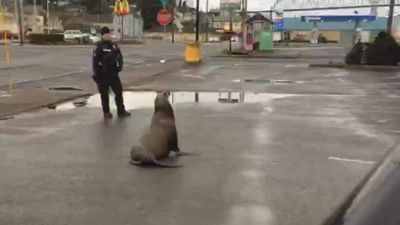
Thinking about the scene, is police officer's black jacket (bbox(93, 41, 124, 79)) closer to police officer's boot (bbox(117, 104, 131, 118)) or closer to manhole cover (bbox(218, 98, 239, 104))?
police officer's boot (bbox(117, 104, 131, 118))

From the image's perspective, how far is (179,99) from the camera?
49.8 feet

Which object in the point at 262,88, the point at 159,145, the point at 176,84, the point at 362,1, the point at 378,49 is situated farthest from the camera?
the point at 362,1

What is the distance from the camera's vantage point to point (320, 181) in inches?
270

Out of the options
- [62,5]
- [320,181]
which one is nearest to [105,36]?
[320,181]

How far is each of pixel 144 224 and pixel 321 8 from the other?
43.1m

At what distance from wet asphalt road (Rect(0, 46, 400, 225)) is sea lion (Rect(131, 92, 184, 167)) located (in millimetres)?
187

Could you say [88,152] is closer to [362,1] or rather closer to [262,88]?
[262,88]

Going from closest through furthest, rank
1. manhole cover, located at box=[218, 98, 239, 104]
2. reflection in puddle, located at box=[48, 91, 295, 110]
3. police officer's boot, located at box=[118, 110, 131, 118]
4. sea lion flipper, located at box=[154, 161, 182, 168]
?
sea lion flipper, located at box=[154, 161, 182, 168], police officer's boot, located at box=[118, 110, 131, 118], reflection in puddle, located at box=[48, 91, 295, 110], manhole cover, located at box=[218, 98, 239, 104]

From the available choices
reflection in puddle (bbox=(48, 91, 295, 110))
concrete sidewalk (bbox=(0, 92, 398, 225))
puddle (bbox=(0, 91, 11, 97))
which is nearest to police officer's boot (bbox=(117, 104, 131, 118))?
concrete sidewalk (bbox=(0, 92, 398, 225))

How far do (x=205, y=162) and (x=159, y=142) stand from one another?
0.64 meters

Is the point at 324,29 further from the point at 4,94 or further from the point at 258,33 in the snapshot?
the point at 4,94

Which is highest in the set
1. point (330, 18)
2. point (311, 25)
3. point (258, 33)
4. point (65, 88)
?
point (330, 18)

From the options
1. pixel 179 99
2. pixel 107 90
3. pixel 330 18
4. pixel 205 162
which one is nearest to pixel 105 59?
pixel 107 90

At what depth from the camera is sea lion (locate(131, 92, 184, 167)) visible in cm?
754
